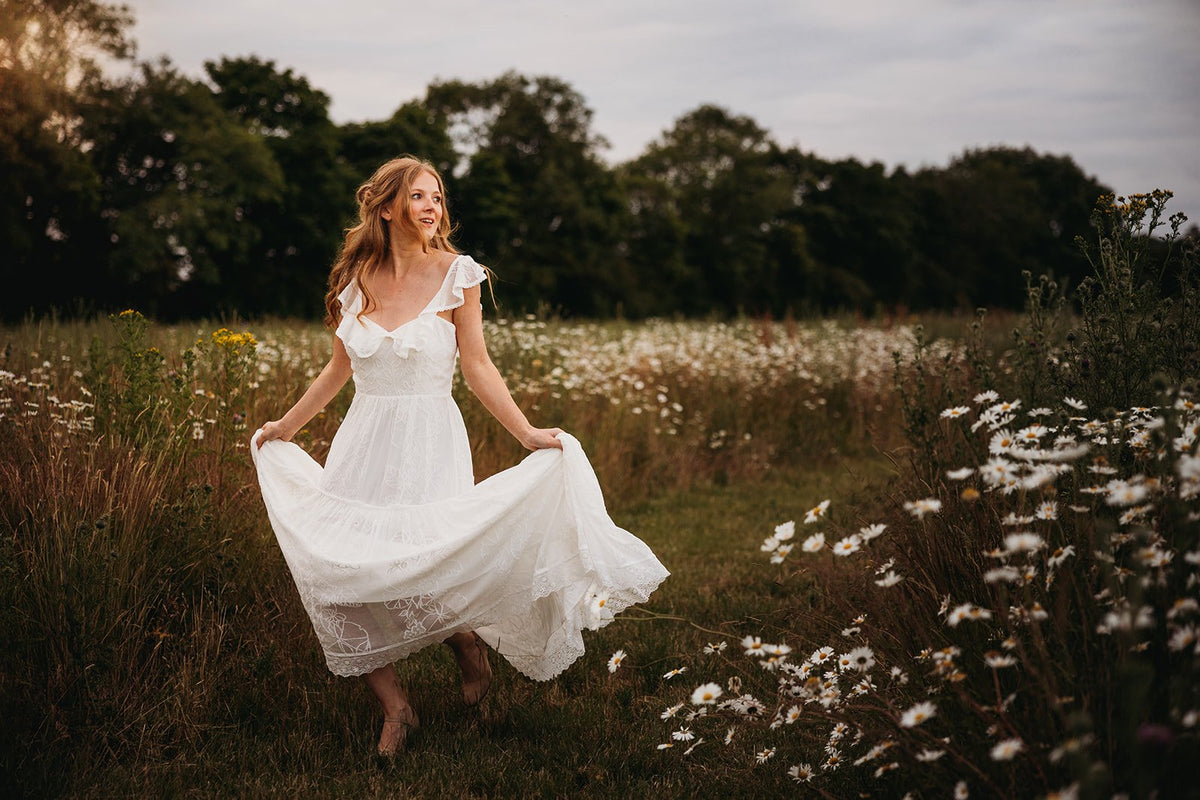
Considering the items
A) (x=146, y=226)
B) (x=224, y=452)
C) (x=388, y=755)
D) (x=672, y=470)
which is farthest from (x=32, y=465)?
(x=146, y=226)

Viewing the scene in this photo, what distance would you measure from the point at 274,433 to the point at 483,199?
34078 mm

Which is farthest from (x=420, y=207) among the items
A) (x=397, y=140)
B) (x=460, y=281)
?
(x=397, y=140)

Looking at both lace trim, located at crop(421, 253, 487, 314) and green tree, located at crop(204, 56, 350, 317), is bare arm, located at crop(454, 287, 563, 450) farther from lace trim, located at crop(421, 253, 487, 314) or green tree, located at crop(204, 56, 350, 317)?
green tree, located at crop(204, 56, 350, 317)

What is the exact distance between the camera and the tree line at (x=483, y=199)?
26.6 meters

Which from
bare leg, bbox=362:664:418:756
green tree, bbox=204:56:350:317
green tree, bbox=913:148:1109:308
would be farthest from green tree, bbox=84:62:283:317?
green tree, bbox=913:148:1109:308

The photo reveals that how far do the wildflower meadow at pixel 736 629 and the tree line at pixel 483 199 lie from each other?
7.97 m

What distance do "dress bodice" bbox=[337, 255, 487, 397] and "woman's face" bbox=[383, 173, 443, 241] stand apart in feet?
0.79

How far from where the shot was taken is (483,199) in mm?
36469

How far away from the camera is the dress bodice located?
137 inches

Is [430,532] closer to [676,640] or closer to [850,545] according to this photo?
[850,545]

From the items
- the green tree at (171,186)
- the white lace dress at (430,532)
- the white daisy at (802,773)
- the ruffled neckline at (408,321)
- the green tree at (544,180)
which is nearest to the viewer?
the white daisy at (802,773)

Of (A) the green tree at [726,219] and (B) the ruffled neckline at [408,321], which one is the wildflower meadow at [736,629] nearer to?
(B) the ruffled neckline at [408,321]

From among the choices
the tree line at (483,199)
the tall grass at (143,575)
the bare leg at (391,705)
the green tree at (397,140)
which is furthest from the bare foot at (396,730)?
the green tree at (397,140)

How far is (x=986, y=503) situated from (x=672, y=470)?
5.77 meters
